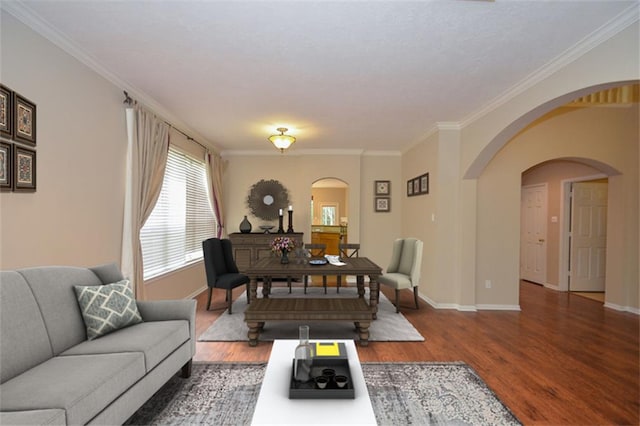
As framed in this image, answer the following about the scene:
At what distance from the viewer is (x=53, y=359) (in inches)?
75.7

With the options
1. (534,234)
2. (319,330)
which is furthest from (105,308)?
(534,234)

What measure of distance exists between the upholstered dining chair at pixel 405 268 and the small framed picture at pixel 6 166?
3742mm

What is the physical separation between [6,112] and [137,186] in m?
1.47

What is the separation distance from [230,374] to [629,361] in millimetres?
3645

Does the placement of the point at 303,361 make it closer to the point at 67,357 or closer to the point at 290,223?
the point at 67,357

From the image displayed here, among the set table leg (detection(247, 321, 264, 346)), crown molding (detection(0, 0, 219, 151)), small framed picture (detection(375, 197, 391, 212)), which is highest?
crown molding (detection(0, 0, 219, 151))

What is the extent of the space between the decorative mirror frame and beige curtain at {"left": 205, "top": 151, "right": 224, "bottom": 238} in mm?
638

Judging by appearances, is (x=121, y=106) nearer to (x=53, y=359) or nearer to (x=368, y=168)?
(x=53, y=359)

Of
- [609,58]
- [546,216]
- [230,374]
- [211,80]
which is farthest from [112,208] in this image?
[546,216]

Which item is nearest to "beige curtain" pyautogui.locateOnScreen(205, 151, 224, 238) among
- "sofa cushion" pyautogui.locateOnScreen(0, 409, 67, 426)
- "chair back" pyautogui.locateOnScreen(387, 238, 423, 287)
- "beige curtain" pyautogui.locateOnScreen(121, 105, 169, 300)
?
"beige curtain" pyautogui.locateOnScreen(121, 105, 169, 300)

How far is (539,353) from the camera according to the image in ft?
10.6

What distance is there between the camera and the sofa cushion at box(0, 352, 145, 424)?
4.89ft

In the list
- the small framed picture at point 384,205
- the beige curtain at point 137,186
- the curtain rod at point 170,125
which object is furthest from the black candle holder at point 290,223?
the beige curtain at point 137,186

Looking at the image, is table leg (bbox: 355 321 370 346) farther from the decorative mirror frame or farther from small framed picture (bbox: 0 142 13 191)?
the decorative mirror frame
